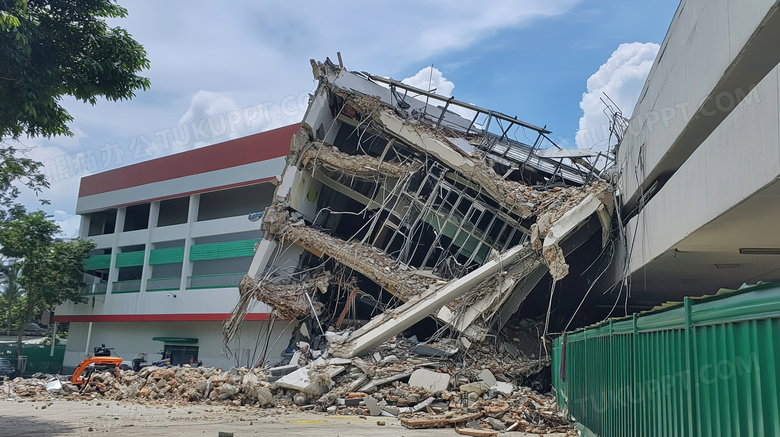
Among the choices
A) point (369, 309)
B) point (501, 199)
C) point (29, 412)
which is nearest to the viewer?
point (29, 412)

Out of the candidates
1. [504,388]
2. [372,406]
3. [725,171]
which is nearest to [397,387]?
[372,406]

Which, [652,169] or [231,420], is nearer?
[231,420]

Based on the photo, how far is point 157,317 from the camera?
1361 inches

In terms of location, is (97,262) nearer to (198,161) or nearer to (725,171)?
(198,161)

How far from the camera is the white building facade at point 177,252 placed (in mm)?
32031

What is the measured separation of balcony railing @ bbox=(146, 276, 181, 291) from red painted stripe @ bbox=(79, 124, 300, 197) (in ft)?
20.0

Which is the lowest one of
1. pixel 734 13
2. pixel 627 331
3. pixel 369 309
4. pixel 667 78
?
pixel 627 331

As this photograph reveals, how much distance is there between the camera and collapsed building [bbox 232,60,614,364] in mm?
16094

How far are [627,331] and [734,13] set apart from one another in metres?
5.39

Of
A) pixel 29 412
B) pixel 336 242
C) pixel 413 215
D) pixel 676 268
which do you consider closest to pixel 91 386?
pixel 29 412

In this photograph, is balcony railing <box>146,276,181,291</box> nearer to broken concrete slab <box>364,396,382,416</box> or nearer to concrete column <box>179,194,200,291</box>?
concrete column <box>179,194,200,291</box>

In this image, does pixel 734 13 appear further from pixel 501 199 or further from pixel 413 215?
pixel 413 215

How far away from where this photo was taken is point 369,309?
21.0 meters

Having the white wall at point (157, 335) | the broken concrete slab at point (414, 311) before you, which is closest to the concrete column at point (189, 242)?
the white wall at point (157, 335)
